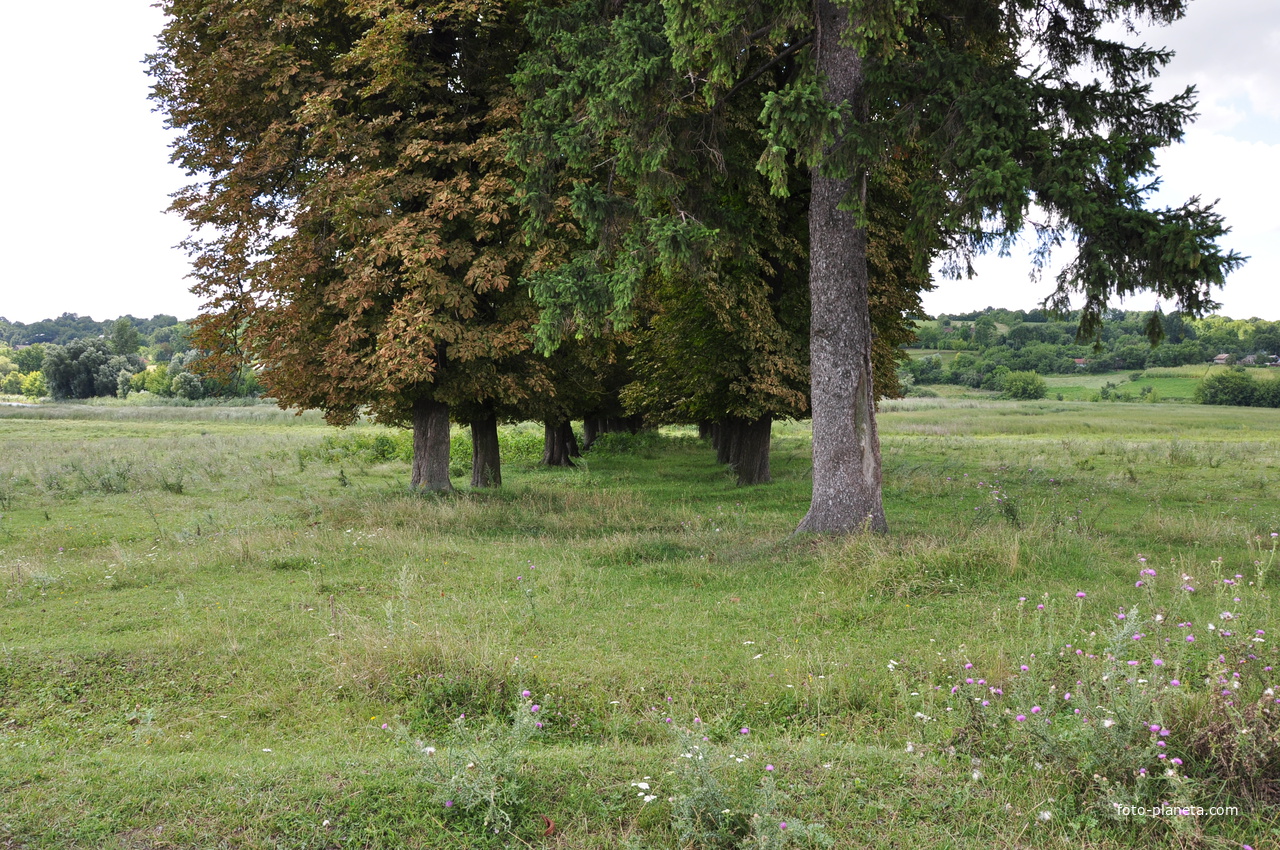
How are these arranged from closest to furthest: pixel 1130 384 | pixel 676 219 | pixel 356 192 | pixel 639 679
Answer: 1. pixel 639 679
2. pixel 676 219
3. pixel 356 192
4. pixel 1130 384

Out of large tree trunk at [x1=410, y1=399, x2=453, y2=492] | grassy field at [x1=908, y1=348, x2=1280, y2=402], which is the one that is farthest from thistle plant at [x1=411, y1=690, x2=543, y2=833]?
grassy field at [x1=908, y1=348, x2=1280, y2=402]

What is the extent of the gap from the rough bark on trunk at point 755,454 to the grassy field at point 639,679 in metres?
5.22

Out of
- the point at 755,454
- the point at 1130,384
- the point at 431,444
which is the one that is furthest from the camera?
the point at 1130,384

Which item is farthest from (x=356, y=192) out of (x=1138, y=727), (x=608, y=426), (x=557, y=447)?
(x=608, y=426)

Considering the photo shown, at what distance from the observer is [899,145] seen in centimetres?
1259

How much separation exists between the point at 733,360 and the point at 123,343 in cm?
13359

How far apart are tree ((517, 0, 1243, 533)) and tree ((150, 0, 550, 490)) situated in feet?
8.73

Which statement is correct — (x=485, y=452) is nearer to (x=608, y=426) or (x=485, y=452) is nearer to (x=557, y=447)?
(x=557, y=447)

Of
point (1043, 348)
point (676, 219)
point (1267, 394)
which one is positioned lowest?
point (1267, 394)

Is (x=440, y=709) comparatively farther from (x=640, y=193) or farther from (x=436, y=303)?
(x=436, y=303)

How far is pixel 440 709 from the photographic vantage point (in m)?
6.45

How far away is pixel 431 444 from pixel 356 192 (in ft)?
19.1

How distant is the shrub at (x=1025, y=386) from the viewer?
96875 millimetres

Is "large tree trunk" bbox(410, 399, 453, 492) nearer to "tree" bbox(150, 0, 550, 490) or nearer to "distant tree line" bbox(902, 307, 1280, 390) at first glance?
"tree" bbox(150, 0, 550, 490)
